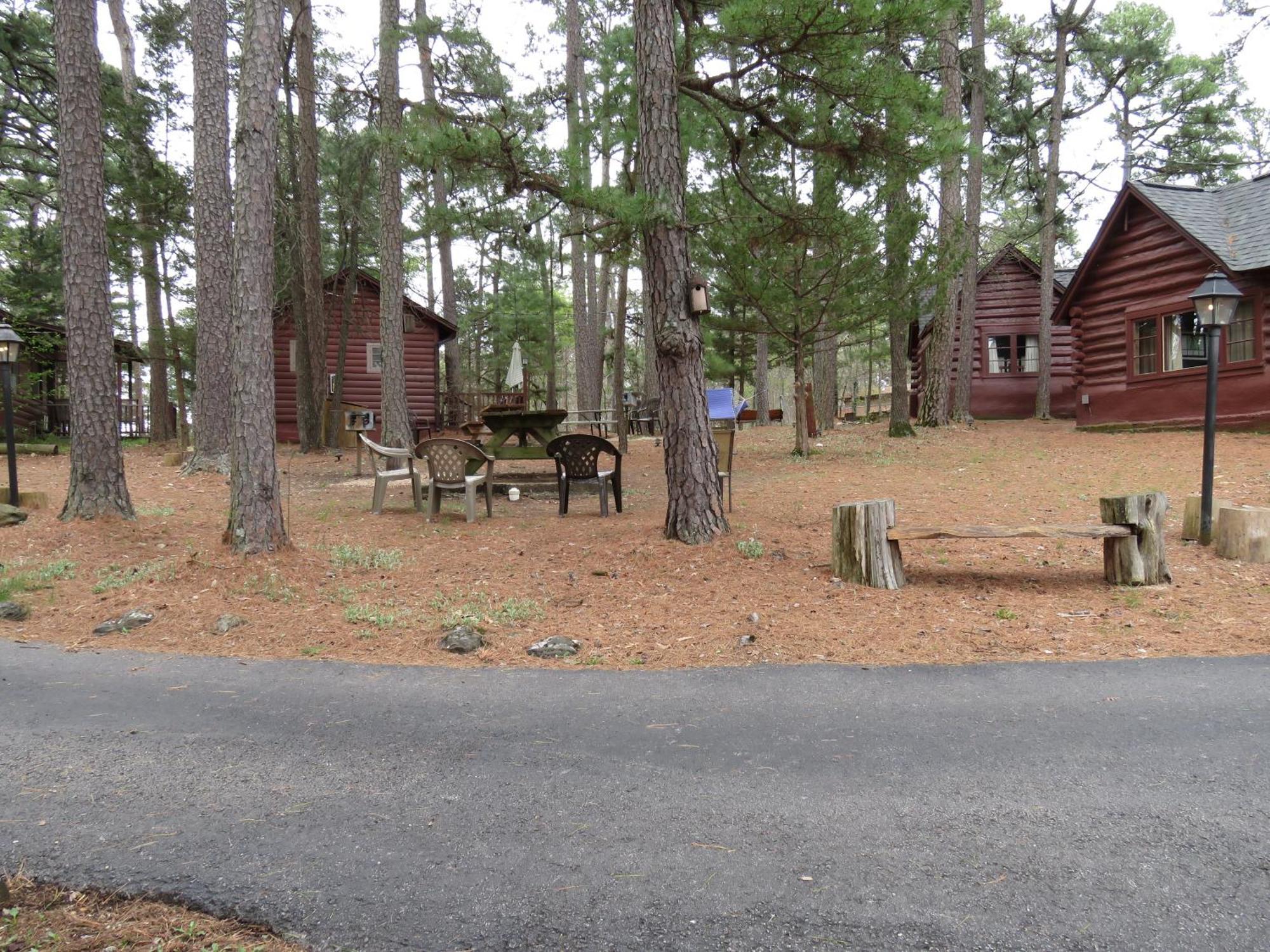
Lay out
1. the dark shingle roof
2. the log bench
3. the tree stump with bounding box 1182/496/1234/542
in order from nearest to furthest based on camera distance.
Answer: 1. the log bench
2. the tree stump with bounding box 1182/496/1234/542
3. the dark shingle roof

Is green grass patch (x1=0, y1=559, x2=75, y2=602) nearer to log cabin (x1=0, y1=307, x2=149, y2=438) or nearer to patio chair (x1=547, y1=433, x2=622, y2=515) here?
patio chair (x1=547, y1=433, x2=622, y2=515)

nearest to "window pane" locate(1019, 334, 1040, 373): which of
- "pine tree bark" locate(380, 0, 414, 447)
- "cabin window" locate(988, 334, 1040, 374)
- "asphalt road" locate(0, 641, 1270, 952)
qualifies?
"cabin window" locate(988, 334, 1040, 374)

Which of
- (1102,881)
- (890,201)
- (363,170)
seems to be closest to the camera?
(1102,881)

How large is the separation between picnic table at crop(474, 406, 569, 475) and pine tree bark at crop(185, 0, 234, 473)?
14.0ft

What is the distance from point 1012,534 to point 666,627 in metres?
2.86

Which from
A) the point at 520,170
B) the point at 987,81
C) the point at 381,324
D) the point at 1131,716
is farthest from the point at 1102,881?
the point at 987,81

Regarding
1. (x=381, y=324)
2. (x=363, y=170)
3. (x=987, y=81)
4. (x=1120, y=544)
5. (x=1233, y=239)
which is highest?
(x=987, y=81)

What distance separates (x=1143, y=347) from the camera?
18.0 metres

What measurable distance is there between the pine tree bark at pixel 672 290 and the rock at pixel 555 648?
2.42m

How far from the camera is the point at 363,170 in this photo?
66.3 feet

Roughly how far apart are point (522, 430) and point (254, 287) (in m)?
5.45

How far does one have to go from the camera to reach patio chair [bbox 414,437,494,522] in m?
9.62

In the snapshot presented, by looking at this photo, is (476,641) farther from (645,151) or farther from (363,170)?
(363,170)

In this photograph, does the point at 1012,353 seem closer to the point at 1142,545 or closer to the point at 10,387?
the point at 1142,545
